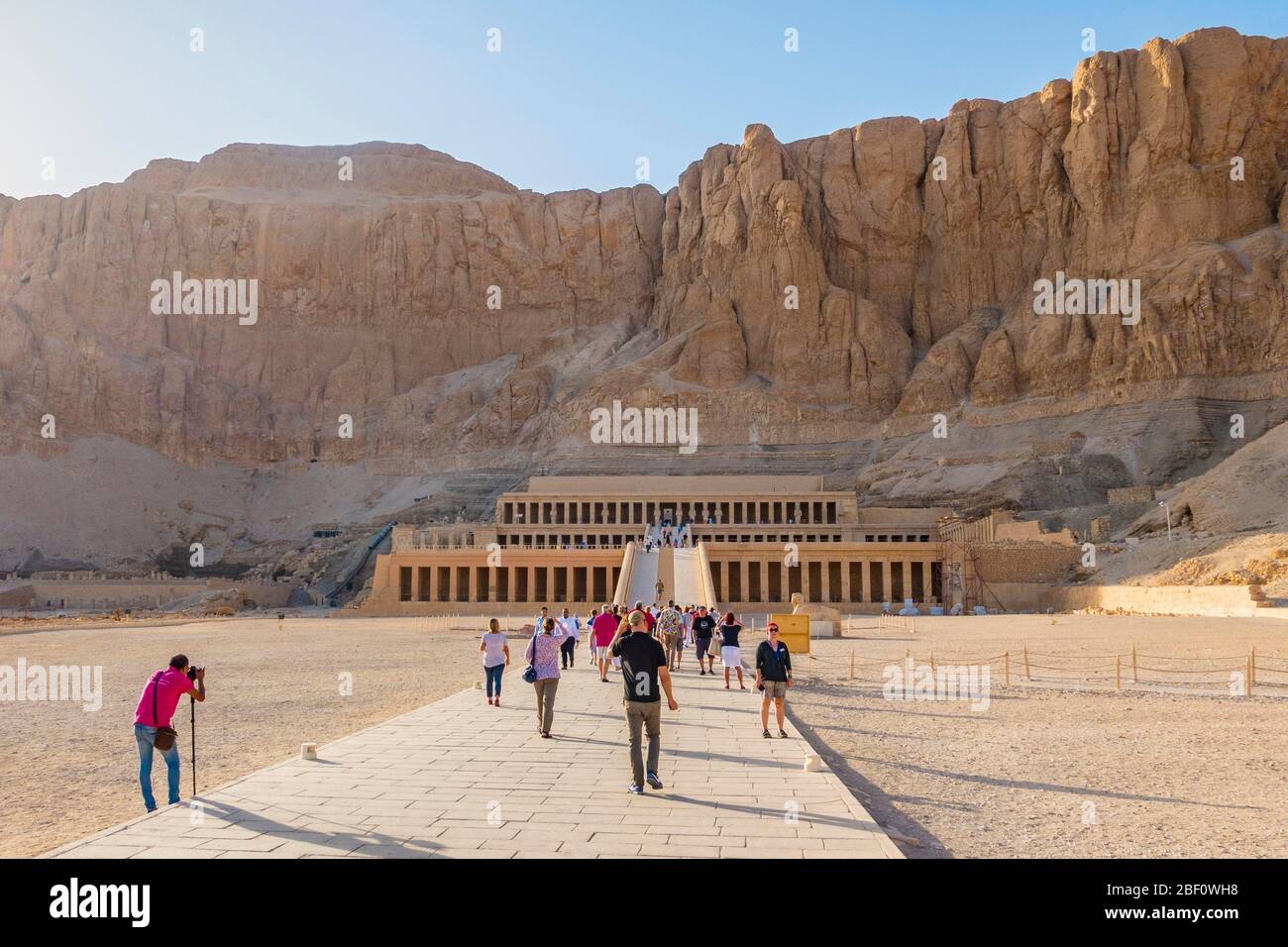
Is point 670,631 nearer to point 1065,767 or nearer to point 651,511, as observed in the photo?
point 1065,767

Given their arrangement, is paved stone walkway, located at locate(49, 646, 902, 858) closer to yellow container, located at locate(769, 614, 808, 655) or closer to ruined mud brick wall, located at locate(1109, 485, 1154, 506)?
yellow container, located at locate(769, 614, 808, 655)

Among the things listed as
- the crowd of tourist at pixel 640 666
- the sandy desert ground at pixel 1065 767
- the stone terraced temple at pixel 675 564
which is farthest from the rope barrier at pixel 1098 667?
the stone terraced temple at pixel 675 564

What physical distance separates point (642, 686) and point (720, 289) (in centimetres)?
8756

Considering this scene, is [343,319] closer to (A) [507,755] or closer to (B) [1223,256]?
(B) [1223,256]

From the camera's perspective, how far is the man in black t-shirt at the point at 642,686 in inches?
377

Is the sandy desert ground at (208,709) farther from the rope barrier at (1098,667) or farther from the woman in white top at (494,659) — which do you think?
the rope barrier at (1098,667)

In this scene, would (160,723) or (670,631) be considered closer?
(160,723)

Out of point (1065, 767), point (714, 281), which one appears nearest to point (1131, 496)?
point (714, 281)

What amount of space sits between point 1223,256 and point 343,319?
80.8m

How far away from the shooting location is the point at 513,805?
8633mm

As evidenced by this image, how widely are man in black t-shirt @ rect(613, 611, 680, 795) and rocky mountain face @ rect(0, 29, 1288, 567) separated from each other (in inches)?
2677
